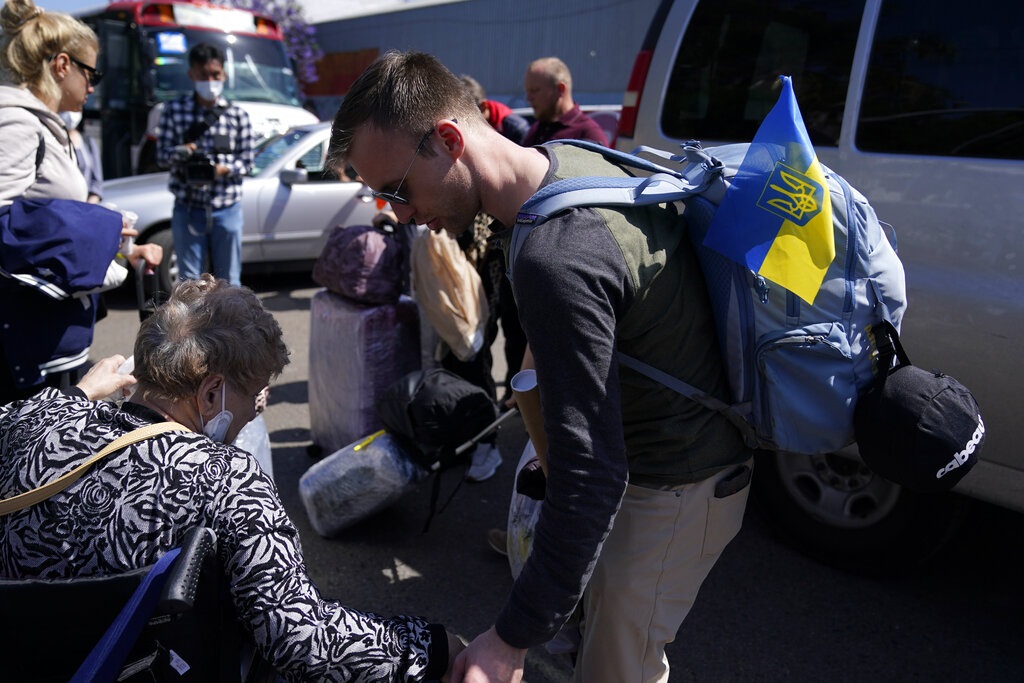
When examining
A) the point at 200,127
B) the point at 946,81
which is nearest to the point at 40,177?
the point at 200,127

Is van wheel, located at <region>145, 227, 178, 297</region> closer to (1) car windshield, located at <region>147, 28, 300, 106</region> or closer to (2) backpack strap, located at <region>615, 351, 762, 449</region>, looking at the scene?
(1) car windshield, located at <region>147, 28, 300, 106</region>

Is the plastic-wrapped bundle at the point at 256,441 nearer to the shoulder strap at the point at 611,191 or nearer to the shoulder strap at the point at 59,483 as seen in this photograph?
the shoulder strap at the point at 59,483

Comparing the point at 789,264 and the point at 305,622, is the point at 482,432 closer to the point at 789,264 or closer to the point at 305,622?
the point at 305,622

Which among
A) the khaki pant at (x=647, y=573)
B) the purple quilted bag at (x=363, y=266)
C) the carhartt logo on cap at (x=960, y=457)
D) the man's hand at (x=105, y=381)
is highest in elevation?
the carhartt logo on cap at (x=960, y=457)

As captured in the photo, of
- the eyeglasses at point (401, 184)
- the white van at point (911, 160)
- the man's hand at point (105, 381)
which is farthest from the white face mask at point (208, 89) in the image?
the eyeglasses at point (401, 184)

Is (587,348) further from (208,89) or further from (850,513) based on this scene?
(208,89)

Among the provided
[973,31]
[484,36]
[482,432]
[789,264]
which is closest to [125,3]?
[484,36]

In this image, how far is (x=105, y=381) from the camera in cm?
225

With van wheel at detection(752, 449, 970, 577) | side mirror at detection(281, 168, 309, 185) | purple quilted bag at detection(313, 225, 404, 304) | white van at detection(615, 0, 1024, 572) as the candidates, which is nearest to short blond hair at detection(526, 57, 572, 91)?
white van at detection(615, 0, 1024, 572)

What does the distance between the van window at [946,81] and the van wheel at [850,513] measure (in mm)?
1060

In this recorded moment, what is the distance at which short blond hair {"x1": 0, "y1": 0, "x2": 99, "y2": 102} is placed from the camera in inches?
115

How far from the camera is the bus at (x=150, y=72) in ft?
35.2

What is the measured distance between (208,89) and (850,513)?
15.5 ft

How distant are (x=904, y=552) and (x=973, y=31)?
176cm
